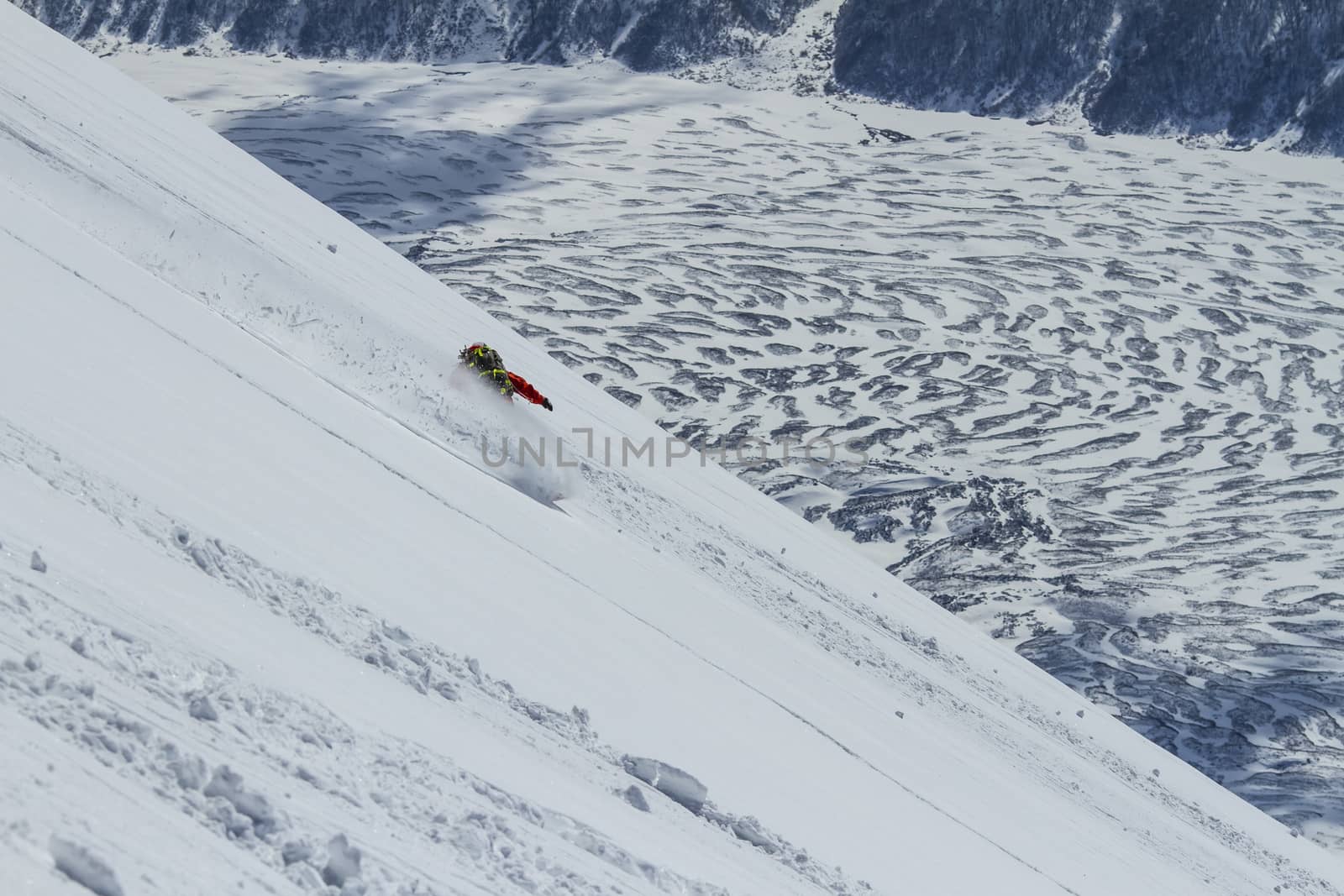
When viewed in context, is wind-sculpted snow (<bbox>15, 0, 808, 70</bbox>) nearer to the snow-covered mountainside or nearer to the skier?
the snow-covered mountainside

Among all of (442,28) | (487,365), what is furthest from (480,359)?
(442,28)

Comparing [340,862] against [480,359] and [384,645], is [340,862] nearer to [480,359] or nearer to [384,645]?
[384,645]

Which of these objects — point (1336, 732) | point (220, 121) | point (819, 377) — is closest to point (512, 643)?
point (1336, 732)

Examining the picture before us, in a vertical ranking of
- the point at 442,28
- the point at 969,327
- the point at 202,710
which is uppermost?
the point at 442,28

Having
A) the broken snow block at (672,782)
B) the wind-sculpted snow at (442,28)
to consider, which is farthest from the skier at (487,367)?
the wind-sculpted snow at (442,28)

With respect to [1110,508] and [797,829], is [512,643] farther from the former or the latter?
[1110,508]

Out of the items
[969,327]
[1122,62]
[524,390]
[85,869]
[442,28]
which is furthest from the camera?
[442,28]
